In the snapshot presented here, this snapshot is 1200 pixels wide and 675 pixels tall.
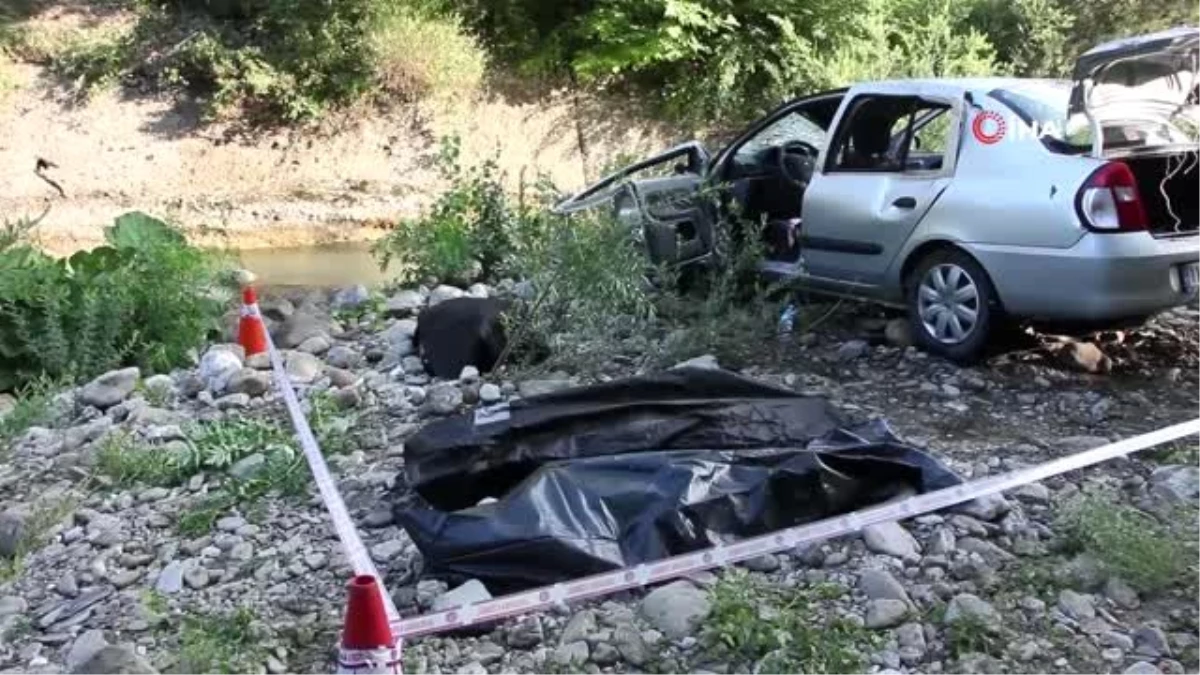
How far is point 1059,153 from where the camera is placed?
6.07 meters

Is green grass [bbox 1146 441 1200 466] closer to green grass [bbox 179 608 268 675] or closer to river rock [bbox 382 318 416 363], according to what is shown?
green grass [bbox 179 608 268 675]

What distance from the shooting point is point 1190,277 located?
19.6ft

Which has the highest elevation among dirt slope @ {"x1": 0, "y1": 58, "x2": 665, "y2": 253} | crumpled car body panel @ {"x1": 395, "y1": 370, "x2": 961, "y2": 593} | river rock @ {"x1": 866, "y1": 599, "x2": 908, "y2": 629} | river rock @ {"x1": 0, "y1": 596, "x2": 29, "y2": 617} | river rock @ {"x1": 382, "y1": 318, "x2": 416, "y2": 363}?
crumpled car body panel @ {"x1": 395, "y1": 370, "x2": 961, "y2": 593}

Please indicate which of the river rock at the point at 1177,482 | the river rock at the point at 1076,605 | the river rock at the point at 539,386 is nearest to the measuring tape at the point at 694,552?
the river rock at the point at 1177,482

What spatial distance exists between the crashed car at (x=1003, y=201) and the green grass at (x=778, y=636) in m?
2.89

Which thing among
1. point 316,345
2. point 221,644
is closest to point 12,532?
point 221,644

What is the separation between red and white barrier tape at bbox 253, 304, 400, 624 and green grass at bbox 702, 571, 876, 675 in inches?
37.5

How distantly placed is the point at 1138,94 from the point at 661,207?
9.86 feet

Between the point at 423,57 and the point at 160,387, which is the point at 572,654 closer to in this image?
the point at 160,387

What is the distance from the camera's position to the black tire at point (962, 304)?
20.9 ft

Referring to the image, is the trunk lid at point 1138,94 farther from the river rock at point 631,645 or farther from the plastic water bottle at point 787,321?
the river rock at point 631,645

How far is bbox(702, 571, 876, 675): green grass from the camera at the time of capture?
3.50 meters

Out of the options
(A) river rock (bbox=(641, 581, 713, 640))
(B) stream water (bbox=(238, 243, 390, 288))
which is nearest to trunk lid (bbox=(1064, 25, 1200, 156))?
(A) river rock (bbox=(641, 581, 713, 640))

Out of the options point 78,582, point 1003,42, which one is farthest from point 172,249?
point 1003,42
